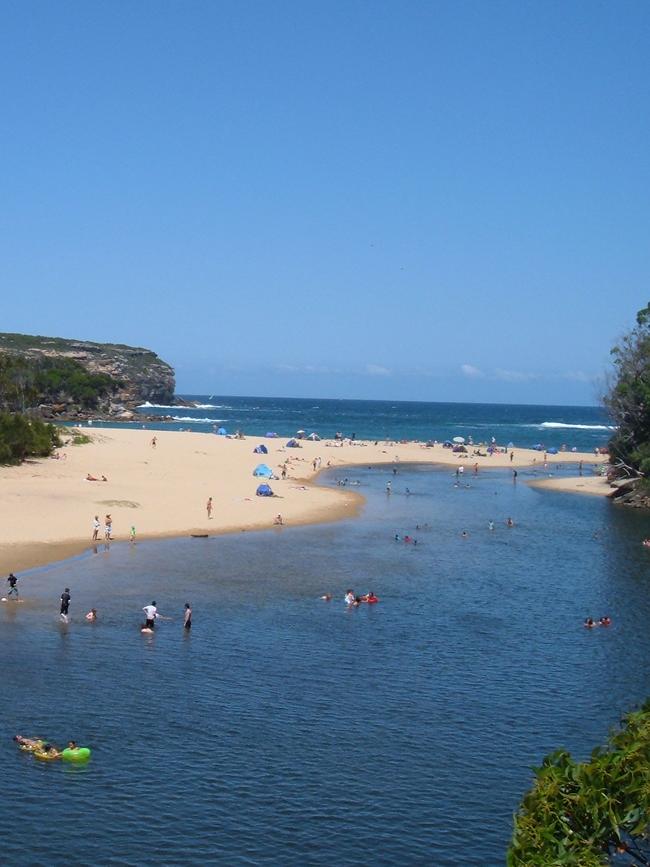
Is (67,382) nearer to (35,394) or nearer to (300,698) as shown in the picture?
(35,394)

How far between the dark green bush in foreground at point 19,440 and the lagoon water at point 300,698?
22.6 metres

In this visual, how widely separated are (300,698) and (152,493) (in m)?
37.6

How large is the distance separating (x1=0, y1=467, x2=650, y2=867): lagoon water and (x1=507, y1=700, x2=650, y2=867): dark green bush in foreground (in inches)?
309

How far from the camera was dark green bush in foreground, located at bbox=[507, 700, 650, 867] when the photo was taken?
1023 cm

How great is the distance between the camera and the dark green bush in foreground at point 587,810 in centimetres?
1023

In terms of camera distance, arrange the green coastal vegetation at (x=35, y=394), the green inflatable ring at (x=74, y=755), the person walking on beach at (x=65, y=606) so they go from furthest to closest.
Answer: the green coastal vegetation at (x=35, y=394) → the person walking on beach at (x=65, y=606) → the green inflatable ring at (x=74, y=755)

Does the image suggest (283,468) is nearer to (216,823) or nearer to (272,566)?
(272,566)

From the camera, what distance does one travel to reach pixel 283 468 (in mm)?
81125

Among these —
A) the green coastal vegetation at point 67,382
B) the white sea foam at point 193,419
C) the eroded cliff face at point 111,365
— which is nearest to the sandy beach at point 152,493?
the green coastal vegetation at point 67,382

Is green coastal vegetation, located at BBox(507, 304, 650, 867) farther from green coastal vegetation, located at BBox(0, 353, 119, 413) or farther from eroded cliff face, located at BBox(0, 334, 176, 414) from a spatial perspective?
eroded cliff face, located at BBox(0, 334, 176, 414)

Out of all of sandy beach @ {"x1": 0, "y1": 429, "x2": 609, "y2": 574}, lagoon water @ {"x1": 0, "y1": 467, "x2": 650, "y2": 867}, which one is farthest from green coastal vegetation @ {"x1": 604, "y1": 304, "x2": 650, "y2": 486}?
lagoon water @ {"x1": 0, "y1": 467, "x2": 650, "y2": 867}

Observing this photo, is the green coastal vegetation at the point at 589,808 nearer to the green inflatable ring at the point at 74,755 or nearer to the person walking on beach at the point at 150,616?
the green inflatable ring at the point at 74,755

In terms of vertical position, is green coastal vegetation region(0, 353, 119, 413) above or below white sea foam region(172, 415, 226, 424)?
above

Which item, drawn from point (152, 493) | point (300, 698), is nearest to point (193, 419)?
point (152, 493)
